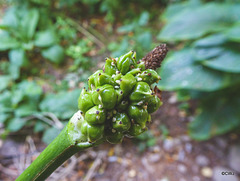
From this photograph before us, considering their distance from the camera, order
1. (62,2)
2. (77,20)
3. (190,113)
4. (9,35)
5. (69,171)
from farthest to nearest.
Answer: (77,20) < (62,2) < (9,35) < (190,113) < (69,171)

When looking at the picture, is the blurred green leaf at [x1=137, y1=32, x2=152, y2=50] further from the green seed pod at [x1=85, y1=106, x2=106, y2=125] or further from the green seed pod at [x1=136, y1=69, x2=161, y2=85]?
the green seed pod at [x1=85, y1=106, x2=106, y2=125]

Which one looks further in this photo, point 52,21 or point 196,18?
point 52,21

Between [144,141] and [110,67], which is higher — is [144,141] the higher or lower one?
the lower one

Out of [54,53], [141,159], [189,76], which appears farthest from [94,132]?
[54,53]

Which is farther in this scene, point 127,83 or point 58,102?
point 58,102

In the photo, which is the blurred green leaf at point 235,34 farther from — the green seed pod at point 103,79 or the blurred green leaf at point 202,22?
the green seed pod at point 103,79

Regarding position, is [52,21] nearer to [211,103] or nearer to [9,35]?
[9,35]

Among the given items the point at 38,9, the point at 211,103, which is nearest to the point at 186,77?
the point at 211,103

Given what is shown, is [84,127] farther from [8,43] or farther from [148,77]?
[8,43]
